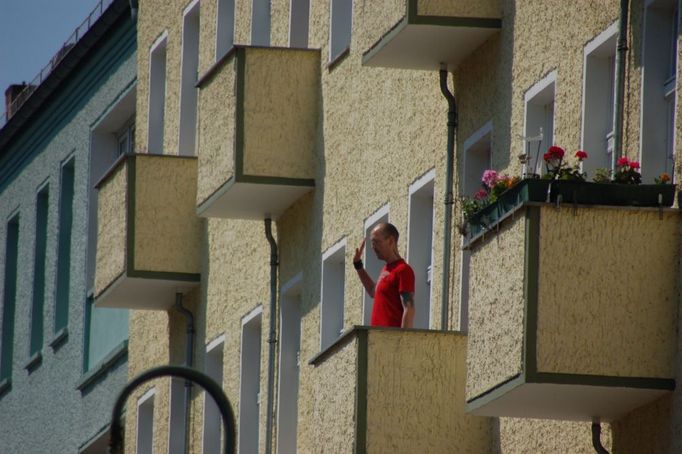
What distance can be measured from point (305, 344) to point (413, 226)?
11.0ft

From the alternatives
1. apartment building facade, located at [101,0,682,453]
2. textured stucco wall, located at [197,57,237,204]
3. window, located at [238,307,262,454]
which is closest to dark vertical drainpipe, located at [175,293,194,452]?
apartment building facade, located at [101,0,682,453]

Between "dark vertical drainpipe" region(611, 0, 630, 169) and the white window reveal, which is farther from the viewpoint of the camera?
the white window reveal

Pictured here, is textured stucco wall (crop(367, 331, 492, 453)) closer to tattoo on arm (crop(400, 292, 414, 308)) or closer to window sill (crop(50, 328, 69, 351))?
tattoo on arm (crop(400, 292, 414, 308))

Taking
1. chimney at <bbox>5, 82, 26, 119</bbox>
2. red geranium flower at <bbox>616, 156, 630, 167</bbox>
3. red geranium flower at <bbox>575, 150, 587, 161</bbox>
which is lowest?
red geranium flower at <bbox>616, 156, 630, 167</bbox>

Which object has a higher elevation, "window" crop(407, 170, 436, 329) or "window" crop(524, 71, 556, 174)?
"window" crop(524, 71, 556, 174)

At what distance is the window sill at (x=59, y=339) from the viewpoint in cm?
3794

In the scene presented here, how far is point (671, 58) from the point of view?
59.9 ft

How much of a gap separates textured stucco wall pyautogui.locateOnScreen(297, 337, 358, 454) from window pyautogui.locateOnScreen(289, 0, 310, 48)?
5.76 meters

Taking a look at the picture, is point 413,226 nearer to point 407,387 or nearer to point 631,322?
point 407,387

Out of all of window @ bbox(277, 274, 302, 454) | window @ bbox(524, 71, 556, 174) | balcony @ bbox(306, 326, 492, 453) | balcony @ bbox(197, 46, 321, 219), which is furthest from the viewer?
window @ bbox(277, 274, 302, 454)

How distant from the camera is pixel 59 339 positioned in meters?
38.3

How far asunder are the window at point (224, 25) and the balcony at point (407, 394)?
9.41 meters

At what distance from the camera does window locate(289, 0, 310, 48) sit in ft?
89.4

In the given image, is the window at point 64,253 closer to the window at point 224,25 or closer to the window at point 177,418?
the window at point 177,418
